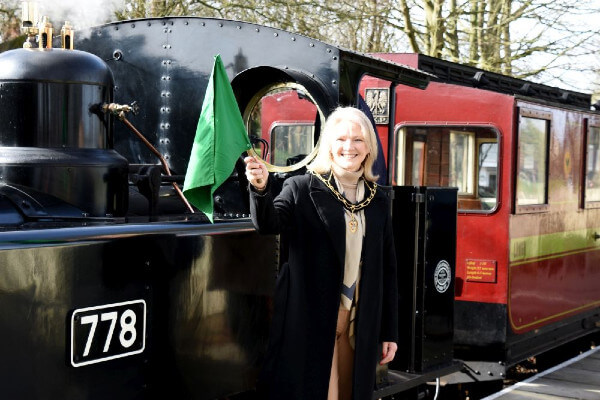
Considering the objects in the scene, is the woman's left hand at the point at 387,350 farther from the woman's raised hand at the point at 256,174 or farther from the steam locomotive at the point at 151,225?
the woman's raised hand at the point at 256,174

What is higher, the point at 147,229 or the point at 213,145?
the point at 213,145

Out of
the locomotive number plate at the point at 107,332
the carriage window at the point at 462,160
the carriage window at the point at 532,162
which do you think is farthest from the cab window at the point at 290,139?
the locomotive number plate at the point at 107,332

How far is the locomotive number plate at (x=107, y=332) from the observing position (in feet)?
9.06

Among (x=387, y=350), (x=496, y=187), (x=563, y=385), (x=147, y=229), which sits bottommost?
(x=563, y=385)

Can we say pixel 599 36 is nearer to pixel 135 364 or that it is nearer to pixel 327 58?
pixel 327 58

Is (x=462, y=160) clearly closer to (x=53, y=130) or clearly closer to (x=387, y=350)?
(x=387, y=350)

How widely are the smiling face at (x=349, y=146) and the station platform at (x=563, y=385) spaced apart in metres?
3.27

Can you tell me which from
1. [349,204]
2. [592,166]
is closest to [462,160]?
[592,166]

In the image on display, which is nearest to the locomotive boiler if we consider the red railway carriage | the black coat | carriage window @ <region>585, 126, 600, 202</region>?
the black coat

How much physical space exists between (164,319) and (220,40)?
1552mm

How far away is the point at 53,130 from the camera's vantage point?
3.29m

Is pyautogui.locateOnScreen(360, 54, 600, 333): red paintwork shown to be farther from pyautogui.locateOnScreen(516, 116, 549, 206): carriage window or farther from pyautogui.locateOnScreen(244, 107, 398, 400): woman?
pyautogui.locateOnScreen(244, 107, 398, 400): woman

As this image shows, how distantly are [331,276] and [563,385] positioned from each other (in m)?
4.00

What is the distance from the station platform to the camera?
6.04 metres
